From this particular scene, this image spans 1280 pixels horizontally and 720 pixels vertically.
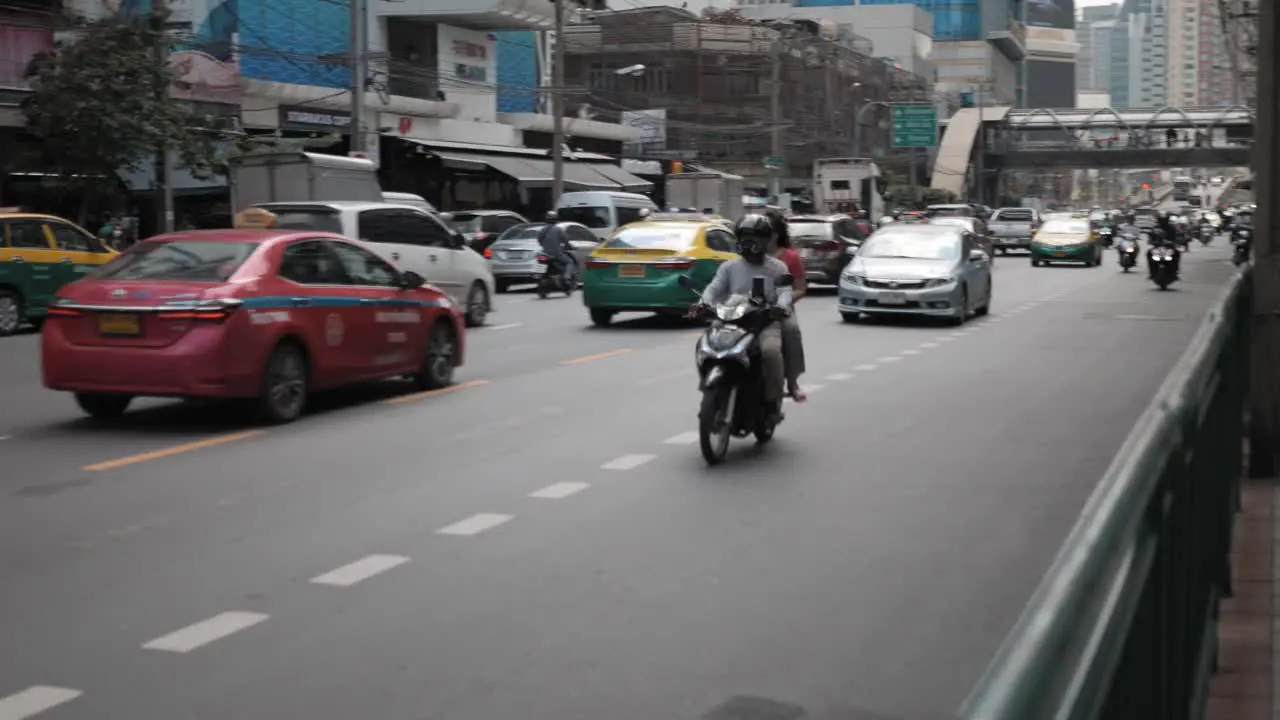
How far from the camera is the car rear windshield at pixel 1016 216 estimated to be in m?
59.8

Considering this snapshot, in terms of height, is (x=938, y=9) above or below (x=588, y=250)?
above

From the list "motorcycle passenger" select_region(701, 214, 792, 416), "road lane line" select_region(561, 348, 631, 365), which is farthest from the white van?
"motorcycle passenger" select_region(701, 214, 792, 416)

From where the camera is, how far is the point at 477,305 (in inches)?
907

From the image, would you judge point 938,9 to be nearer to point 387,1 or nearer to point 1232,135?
point 1232,135

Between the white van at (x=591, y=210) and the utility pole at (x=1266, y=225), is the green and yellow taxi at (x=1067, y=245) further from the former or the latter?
the utility pole at (x=1266, y=225)

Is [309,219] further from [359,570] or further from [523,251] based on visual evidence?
[359,570]

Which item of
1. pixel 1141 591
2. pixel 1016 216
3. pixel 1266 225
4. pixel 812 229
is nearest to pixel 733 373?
pixel 1266 225

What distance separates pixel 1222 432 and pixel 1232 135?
105060 millimetres

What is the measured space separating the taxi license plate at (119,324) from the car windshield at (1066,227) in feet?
131

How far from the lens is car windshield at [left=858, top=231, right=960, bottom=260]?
24516mm

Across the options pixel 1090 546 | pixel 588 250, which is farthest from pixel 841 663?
pixel 588 250

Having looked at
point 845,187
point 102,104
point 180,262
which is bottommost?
point 180,262

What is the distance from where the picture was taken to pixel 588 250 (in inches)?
1328

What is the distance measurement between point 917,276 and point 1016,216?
3804cm
